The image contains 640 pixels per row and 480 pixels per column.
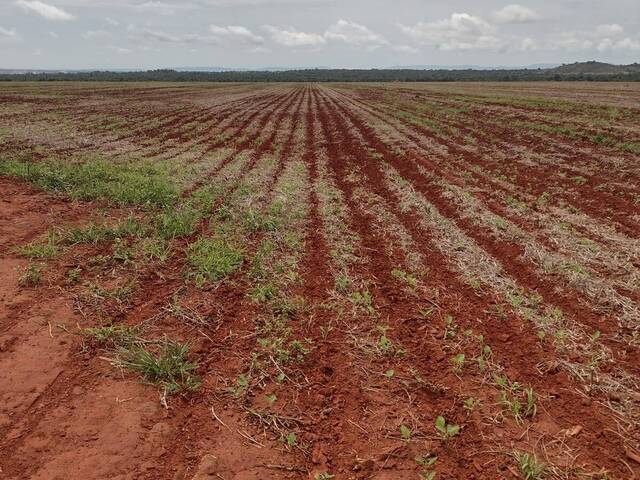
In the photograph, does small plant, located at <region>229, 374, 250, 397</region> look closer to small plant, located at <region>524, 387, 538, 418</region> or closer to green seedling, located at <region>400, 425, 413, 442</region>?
green seedling, located at <region>400, 425, 413, 442</region>

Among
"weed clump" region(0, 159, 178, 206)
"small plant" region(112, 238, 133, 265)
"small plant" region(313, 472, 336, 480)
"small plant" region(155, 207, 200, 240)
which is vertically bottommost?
"small plant" region(313, 472, 336, 480)

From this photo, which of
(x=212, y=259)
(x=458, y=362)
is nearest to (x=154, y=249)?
(x=212, y=259)

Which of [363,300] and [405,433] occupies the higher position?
[363,300]

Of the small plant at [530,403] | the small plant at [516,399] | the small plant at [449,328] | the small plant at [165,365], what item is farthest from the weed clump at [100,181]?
the small plant at [530,403]

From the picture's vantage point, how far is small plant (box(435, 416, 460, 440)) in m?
3.52

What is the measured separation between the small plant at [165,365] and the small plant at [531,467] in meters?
2.86

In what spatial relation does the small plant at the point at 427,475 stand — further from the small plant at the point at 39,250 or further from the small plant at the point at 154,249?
the small plant at the point at 39,250

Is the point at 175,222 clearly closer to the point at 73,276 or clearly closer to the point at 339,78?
the point at 73,276

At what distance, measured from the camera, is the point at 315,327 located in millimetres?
5004

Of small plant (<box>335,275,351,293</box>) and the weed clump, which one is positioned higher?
the weed clump

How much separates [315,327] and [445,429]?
6.25 ft

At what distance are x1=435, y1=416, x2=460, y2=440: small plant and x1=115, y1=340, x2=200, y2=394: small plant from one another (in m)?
2.24

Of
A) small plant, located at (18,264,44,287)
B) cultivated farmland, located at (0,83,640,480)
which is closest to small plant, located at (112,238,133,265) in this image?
cultivated farmland, located at (0,83,640,480)

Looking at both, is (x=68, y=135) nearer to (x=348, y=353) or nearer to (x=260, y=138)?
(x=260, y=138)
